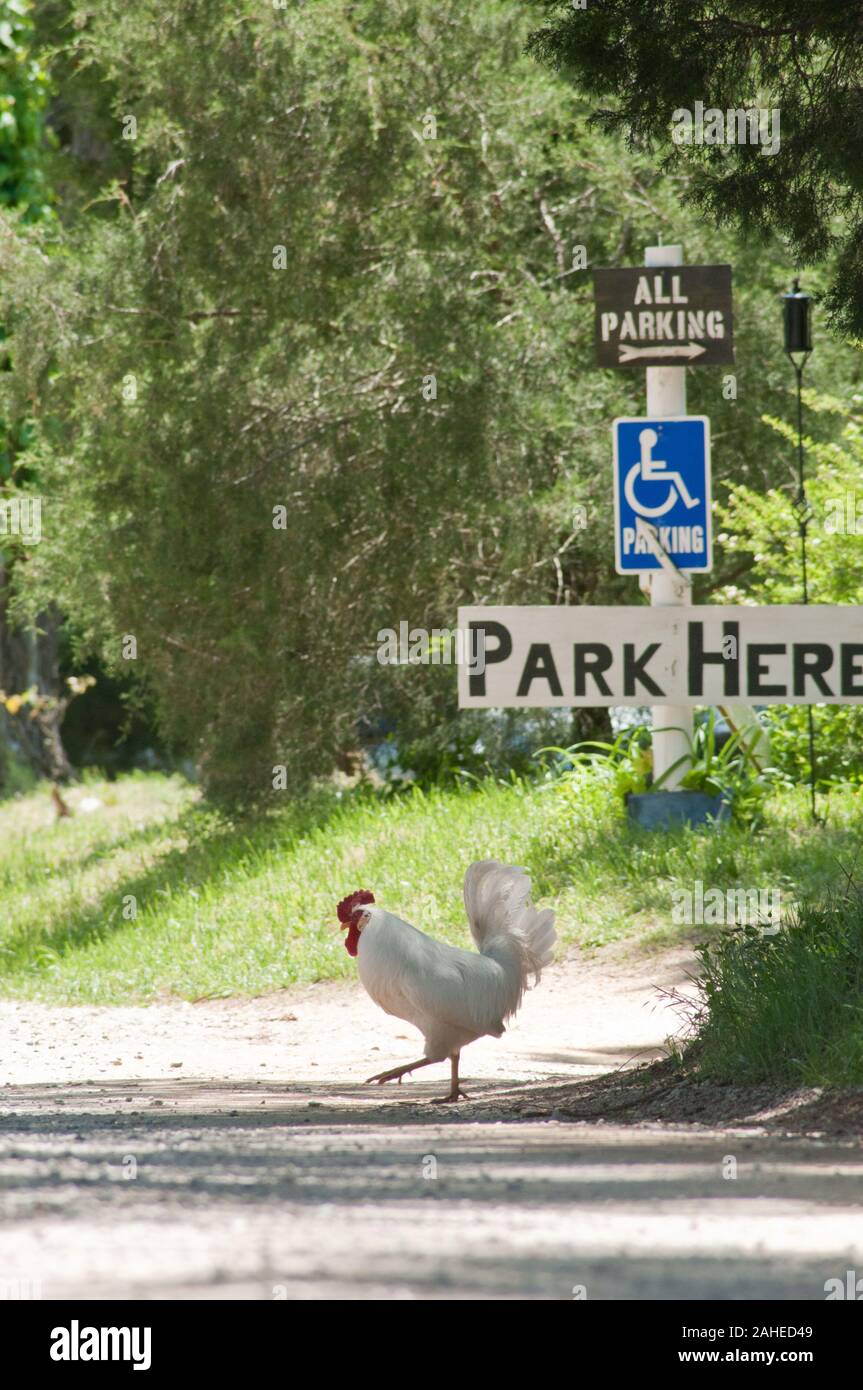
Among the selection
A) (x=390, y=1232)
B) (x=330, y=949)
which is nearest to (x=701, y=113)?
(x=390, y=1232)

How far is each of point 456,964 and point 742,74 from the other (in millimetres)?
4254

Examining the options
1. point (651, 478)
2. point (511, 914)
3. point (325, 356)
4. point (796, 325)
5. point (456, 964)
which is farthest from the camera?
point (325, 356)

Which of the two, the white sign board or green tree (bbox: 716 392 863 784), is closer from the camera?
the white sign board

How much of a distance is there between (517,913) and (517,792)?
6742 millimetres

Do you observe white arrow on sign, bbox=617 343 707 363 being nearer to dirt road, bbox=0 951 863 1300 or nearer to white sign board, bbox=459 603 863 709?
white sign board, bbox=459 603 863 709

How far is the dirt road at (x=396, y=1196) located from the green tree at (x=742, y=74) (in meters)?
4.34

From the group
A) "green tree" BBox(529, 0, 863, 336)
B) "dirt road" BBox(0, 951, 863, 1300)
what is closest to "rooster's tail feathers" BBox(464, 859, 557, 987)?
"dirt road" BBox(0, 951, 863, 1300)

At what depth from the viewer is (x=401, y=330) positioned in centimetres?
1555

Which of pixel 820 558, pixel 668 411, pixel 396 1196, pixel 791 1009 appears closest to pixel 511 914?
pixel 791 1009

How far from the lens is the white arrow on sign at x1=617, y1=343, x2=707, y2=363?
1277 cm

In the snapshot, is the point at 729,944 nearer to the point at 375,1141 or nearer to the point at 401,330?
the point at 375,1141

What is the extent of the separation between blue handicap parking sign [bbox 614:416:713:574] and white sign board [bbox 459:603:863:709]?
0.87 metres

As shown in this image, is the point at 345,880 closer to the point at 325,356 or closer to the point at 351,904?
Answer: the point at 325,356

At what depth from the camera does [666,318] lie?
12711mm
